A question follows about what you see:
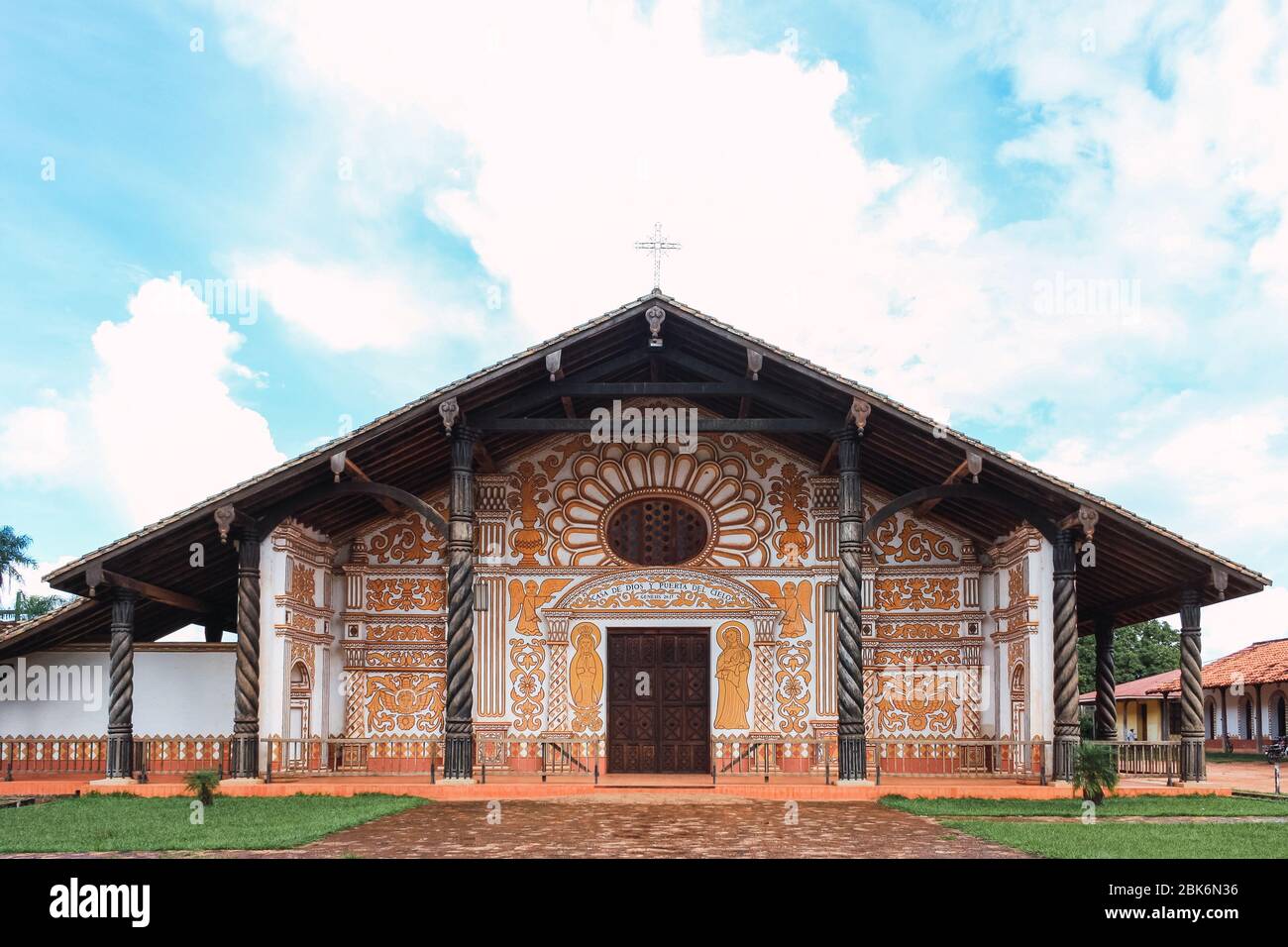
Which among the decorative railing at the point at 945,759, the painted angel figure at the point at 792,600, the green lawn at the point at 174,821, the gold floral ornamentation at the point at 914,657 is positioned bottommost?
the decorative railing at the point at 945,759

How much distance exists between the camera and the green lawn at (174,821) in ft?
37.3

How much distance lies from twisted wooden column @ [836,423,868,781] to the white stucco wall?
978cm

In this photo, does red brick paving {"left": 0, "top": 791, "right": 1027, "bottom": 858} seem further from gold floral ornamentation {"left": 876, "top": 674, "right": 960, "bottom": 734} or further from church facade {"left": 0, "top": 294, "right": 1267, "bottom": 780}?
gold floral ornamentation {"left": 876, "top": 674, "right": 960, "bottom": 734}

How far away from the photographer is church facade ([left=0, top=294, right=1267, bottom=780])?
1800 cm

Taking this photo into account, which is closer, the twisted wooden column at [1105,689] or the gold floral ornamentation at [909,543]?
the gold floral ornamentation at [909,543]

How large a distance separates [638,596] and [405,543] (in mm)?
4173

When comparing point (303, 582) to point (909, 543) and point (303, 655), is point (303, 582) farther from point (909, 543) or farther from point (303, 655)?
point (909, 543)

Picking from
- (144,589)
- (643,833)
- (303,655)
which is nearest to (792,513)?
(303,655)

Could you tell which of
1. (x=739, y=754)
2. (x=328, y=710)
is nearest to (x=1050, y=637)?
(x=739, y=754)

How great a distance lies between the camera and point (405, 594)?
2102cm

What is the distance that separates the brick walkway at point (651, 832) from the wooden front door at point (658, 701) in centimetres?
404

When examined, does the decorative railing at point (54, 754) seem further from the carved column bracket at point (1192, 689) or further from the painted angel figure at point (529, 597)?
the carved column bracket at point (1192, 689)

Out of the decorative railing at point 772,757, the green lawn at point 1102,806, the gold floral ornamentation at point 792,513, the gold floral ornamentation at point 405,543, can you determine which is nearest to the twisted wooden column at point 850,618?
the green lawn at point 1102,806
